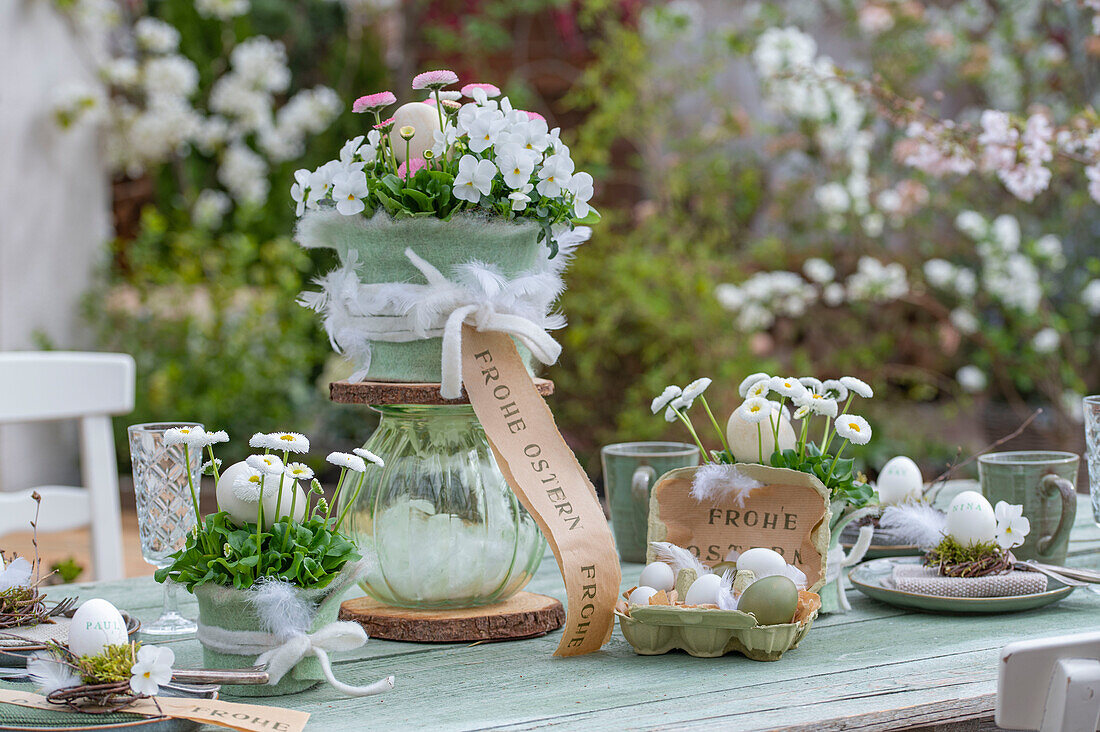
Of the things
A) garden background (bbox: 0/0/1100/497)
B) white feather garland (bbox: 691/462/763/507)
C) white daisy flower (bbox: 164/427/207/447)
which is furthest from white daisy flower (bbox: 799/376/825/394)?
garden background (bbox: 0/0/1100/497)

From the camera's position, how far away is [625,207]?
5.15 meters

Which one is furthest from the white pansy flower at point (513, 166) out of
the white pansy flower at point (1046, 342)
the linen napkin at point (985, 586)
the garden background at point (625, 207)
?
the white pansy flower at point (1046, 342)

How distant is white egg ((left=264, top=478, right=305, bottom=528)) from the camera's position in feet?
3.05

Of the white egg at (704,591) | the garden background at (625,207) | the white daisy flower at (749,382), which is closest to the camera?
the white egg at (704,591)

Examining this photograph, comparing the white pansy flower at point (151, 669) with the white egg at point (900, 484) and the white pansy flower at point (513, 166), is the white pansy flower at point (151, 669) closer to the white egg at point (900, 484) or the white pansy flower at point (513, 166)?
the white pansy flower at point (513, 166)

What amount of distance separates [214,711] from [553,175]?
0.51 metres

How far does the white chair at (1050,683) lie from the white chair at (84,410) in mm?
1352

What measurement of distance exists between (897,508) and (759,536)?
0.71 feet

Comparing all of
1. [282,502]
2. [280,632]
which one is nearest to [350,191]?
[282,502]

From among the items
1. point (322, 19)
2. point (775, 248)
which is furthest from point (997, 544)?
point (322, 19)

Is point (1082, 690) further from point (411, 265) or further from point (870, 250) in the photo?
point (870, 250)

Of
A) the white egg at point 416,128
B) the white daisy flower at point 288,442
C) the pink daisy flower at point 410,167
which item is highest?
the white egg at point 416,128

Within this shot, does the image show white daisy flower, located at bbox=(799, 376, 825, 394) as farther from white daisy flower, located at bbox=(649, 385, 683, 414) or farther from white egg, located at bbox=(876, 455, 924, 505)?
white egg, located at bbox=(876, 455, 924, 505)

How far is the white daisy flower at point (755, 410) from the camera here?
3.44ft
